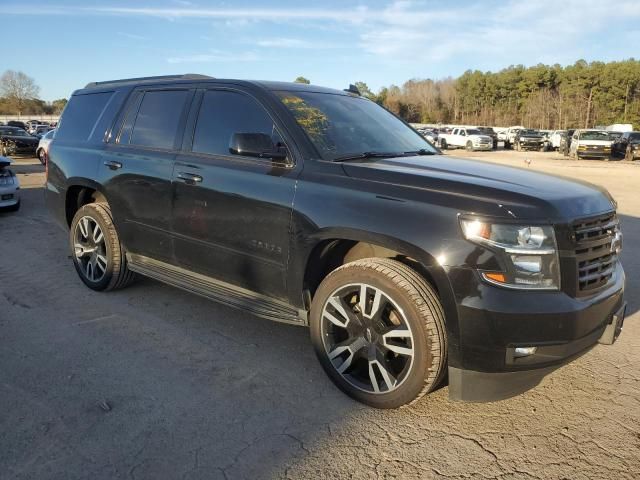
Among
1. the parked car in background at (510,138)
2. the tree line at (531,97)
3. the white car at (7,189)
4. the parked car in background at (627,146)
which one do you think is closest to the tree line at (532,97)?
the tree line at (531,97)

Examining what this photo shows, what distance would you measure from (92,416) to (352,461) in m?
1.46

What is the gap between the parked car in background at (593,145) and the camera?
3059 centimetres

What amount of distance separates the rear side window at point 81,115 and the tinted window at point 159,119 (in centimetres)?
69

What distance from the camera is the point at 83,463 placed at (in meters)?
2.48

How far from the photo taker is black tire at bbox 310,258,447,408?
276 cm

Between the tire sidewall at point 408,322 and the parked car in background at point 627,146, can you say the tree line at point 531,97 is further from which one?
the tire sidewall at point 408,322

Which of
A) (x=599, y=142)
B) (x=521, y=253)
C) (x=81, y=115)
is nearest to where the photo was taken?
(x=521, y=253)

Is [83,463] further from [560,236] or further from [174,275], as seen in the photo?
[560,236]

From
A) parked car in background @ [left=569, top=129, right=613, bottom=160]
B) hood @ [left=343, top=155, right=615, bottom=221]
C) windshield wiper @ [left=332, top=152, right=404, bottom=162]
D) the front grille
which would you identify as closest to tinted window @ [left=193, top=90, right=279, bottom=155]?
windshield wiper @ [left=332, top=152, right=404, bottom=162]

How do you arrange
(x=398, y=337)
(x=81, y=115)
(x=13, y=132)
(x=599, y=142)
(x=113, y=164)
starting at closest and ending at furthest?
(x=398, y=337)
(x=113, y=164)
(x=81, y=115)
(x=13, y=132)
(x=599, y=142)

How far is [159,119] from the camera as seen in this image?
4.36 m

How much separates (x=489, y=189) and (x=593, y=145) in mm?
32318

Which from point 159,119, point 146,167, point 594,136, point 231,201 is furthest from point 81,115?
point 594,136

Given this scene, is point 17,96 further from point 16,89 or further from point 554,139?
point 554,139
